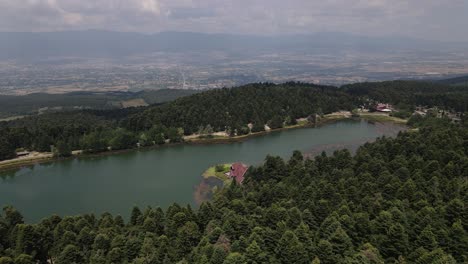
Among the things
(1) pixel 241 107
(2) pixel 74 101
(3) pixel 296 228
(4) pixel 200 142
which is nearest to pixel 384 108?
(1) pixel 241 107

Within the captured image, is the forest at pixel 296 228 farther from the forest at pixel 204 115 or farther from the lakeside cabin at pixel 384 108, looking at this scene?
the lakeside cabin at pixel 384 108

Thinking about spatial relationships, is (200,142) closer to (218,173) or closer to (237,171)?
(218,173)

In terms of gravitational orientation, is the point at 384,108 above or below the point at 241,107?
below

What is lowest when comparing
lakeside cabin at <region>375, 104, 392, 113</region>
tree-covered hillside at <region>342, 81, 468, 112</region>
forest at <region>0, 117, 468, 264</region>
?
forest at <region>0, 117, 468, 264</region>

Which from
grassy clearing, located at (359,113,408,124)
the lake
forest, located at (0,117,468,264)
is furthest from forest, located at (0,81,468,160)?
forest, located at (0,117,468,264)

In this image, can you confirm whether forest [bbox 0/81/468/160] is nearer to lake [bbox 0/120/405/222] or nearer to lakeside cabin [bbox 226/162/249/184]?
lake [bbox 0/120/405/222]

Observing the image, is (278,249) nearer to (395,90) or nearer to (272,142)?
(272,142)

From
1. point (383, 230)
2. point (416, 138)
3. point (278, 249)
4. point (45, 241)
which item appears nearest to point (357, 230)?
point (383, 230)
